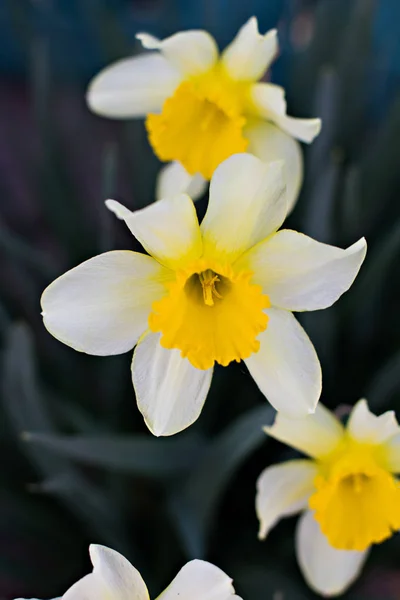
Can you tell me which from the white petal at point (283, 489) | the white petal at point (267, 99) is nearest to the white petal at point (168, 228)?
the white petal at point (267, 99)

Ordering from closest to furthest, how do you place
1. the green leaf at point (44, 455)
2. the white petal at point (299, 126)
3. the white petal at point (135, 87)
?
1. the white petal at point (299, 126)
2. the white petal at point (135, 87)
3. the green leaf at point (44, 455)

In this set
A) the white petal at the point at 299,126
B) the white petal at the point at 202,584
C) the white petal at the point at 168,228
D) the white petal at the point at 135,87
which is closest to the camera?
the white petal at the point at 202,584

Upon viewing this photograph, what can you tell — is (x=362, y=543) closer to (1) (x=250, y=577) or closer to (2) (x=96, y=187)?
(1) (x=250, y=577)

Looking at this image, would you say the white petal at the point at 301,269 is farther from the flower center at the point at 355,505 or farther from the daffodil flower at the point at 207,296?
the flower center at the point at 355,505

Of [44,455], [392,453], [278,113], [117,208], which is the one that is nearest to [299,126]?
[278,113]

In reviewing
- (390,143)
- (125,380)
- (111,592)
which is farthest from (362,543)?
(390,143)

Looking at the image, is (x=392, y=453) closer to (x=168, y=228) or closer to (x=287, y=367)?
(x=287, y=367)
